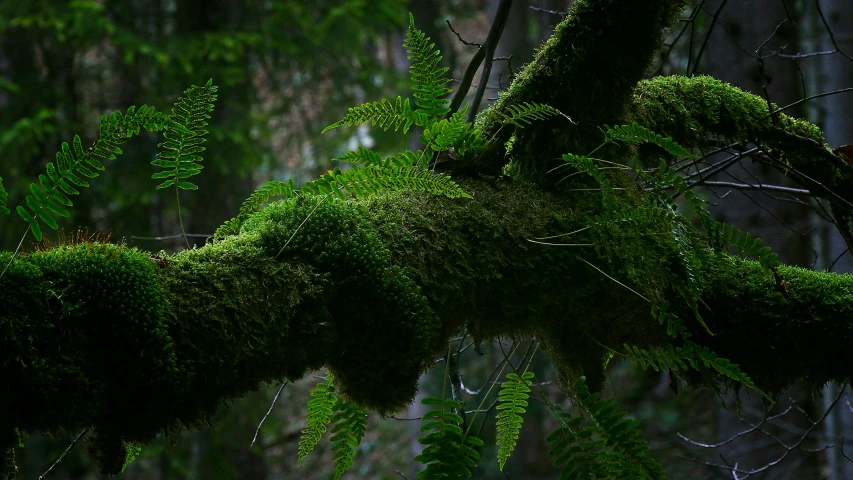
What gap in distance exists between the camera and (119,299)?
1247mm

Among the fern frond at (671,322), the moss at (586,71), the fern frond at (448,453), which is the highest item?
the moss at (586,71)

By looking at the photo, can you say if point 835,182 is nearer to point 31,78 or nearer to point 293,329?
point 293,329

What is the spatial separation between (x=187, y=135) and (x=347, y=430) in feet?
3.12

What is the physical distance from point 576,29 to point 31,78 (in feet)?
28.3

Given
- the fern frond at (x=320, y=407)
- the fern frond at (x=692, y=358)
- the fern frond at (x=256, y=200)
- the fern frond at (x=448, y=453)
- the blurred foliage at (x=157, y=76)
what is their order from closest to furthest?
the fern frond at (x=448, y=453), the fern frond at (x=692, y=358), the fern frond at (x=256, y=200), the fern frond at (x=320, y=407), the blurred foliage at (x=157, y=76)

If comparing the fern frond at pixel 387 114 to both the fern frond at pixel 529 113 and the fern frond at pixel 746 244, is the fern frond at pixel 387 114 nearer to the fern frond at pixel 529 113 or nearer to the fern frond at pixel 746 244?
the fern frond at pixel 529 113

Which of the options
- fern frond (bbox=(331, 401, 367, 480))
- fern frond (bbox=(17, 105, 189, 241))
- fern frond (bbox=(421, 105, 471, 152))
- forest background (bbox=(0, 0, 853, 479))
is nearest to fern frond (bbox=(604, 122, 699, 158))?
fern frond (bbox=(421, 105, 471, 152))

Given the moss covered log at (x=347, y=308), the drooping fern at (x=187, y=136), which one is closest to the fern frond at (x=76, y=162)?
the drooping fern at (x=187, y=136)

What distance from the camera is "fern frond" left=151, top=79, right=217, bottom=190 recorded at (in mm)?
1635

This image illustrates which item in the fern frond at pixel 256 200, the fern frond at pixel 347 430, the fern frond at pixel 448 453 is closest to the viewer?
the fern frond at pixel 448 453

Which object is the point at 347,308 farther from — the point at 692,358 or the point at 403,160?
the point at 692,358

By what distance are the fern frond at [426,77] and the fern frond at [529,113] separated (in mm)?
217

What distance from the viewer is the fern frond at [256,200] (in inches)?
69.7

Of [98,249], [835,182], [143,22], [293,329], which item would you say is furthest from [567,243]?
[143,22]
